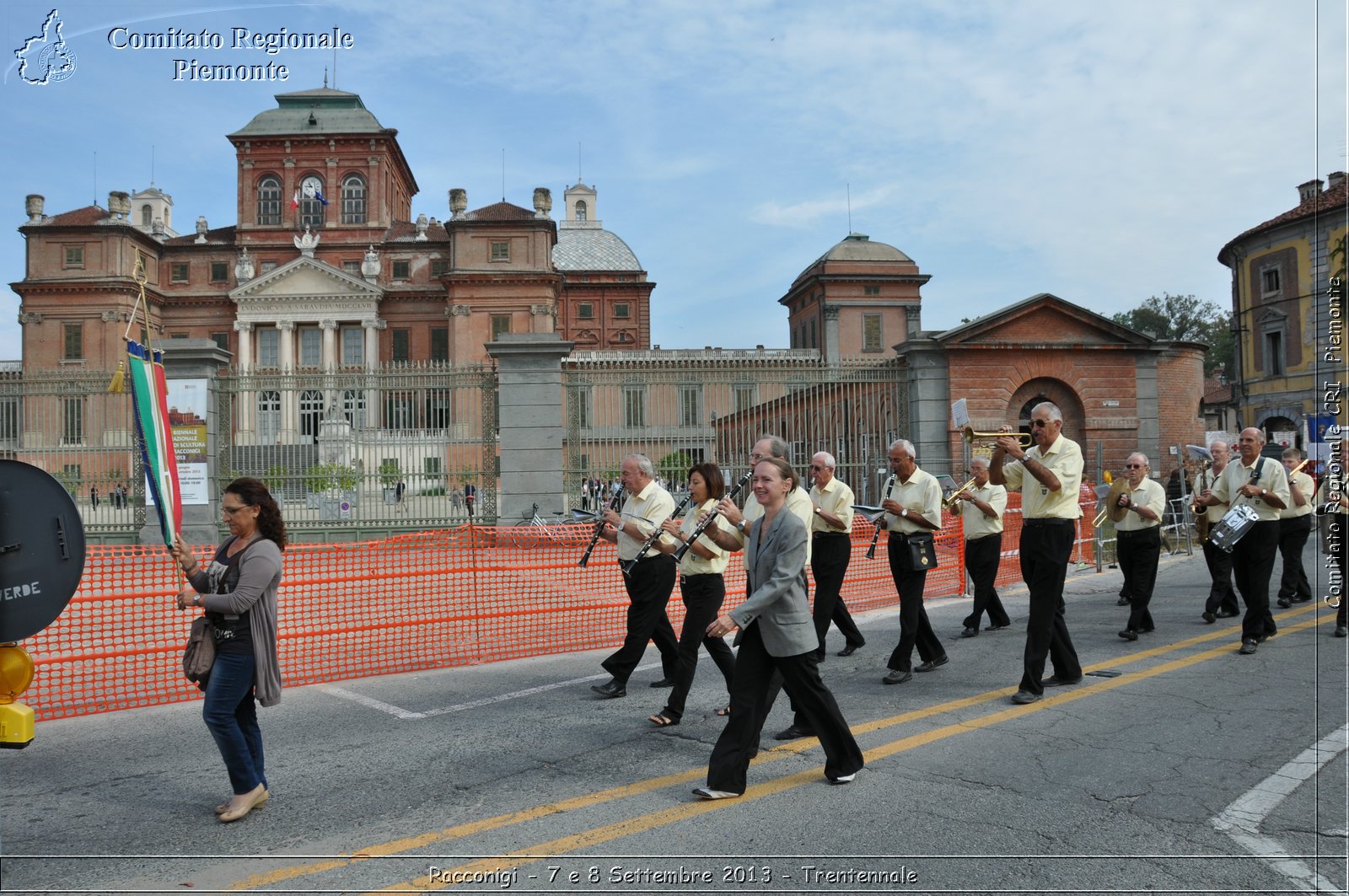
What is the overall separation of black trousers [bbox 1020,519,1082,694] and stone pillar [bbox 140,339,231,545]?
47.7 feet

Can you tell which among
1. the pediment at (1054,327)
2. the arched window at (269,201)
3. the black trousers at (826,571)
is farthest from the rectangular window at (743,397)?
the arched window at (269,201)

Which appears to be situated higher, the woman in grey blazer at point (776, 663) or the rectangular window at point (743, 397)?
the rectangular window at point (743, 397)

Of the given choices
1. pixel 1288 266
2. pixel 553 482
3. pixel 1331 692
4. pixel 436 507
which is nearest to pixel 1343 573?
pixel 1331 692

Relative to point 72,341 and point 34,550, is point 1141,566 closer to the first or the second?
point 34,550

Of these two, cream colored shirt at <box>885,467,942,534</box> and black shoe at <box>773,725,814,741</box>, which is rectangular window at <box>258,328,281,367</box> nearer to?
cream colored shirt at <box>885,467,942,534</box>

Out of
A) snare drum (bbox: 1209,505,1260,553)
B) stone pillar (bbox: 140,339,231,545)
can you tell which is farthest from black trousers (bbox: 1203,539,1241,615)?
stone pillar (bbox: 140,339,231,545)

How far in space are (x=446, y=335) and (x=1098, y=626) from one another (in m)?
52.2

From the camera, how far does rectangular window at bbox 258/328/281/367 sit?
5697cm

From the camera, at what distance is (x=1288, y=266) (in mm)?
6305

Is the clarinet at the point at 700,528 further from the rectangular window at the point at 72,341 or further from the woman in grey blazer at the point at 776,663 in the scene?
the rectangular window at the point at 72,341

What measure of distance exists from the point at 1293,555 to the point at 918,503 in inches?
236

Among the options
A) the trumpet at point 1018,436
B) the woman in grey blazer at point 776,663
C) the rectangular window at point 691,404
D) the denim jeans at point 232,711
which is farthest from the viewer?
the rectangular window at point 691,404

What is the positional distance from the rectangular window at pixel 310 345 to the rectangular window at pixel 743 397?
42920 millimetres

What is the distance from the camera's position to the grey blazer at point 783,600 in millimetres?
5066
